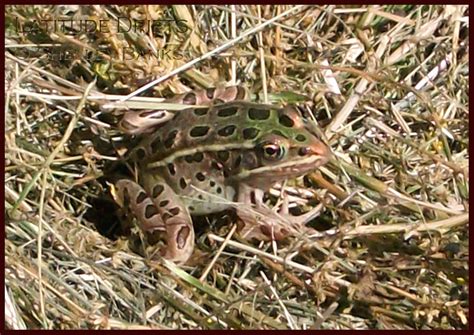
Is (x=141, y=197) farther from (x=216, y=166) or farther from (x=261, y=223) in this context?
(x=261, y=223)

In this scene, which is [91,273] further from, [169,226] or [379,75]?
[379,75]

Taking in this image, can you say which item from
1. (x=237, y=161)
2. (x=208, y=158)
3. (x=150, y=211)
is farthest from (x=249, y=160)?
(x=150, y=211)

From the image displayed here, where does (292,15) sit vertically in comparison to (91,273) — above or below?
above

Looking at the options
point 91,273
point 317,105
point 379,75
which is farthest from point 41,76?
point 379,75

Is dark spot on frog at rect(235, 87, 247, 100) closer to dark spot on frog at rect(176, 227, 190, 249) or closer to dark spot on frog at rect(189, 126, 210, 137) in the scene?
dark spot on frog at rect(189, 126, 210, 137)

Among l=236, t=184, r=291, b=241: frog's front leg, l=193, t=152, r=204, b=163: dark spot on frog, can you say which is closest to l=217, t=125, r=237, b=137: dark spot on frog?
l=193, t=152, r=204, b=163: dark spot on frog

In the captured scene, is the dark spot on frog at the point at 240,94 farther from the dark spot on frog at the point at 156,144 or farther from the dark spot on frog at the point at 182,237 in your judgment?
the dark spot on frog at the point at 182,237
